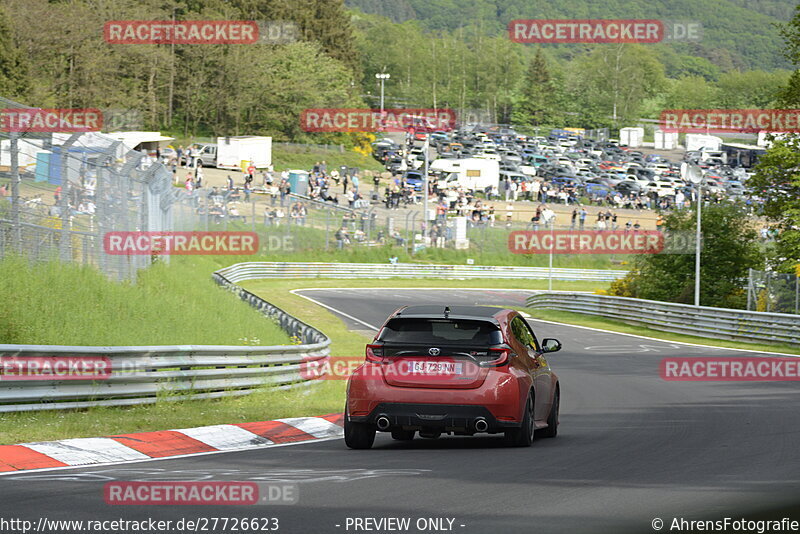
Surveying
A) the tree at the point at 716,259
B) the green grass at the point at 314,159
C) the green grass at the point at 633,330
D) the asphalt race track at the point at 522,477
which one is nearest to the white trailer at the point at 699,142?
the green grass at the point at 314,159

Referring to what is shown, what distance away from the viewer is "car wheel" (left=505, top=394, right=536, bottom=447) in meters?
11.2

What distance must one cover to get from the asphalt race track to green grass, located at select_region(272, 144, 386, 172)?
79268mm

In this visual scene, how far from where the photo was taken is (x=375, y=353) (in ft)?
36.5

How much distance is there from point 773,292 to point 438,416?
23.8 meters

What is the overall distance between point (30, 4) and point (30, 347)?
2677 inches

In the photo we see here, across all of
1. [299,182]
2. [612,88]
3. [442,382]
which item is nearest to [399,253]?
[299,182]

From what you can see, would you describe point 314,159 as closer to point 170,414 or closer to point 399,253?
point 399,253

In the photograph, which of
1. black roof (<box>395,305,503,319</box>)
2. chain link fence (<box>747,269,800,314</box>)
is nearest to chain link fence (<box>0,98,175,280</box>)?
black roof (<box>395,305,503,319</box>)

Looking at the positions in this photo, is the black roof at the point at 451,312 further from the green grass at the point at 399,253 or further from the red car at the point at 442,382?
the green grass at the point at 399,253

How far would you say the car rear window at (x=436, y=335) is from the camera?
11070 millimetres

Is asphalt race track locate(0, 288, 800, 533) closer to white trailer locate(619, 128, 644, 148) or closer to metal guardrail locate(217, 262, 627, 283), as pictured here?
metal guardrail locate(217, 262, 627, 283)

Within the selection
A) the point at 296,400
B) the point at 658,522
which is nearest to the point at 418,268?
the point at 296,400

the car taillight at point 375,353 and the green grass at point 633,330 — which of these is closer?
the car taillight at point 375,353

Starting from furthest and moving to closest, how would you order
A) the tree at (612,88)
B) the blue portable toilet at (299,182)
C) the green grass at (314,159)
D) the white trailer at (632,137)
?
1. the tree at (612,88)
2. the white trailer at (632,137)
3. the green grass at (314,159)
4. the blue portable toilet at (299,182)
